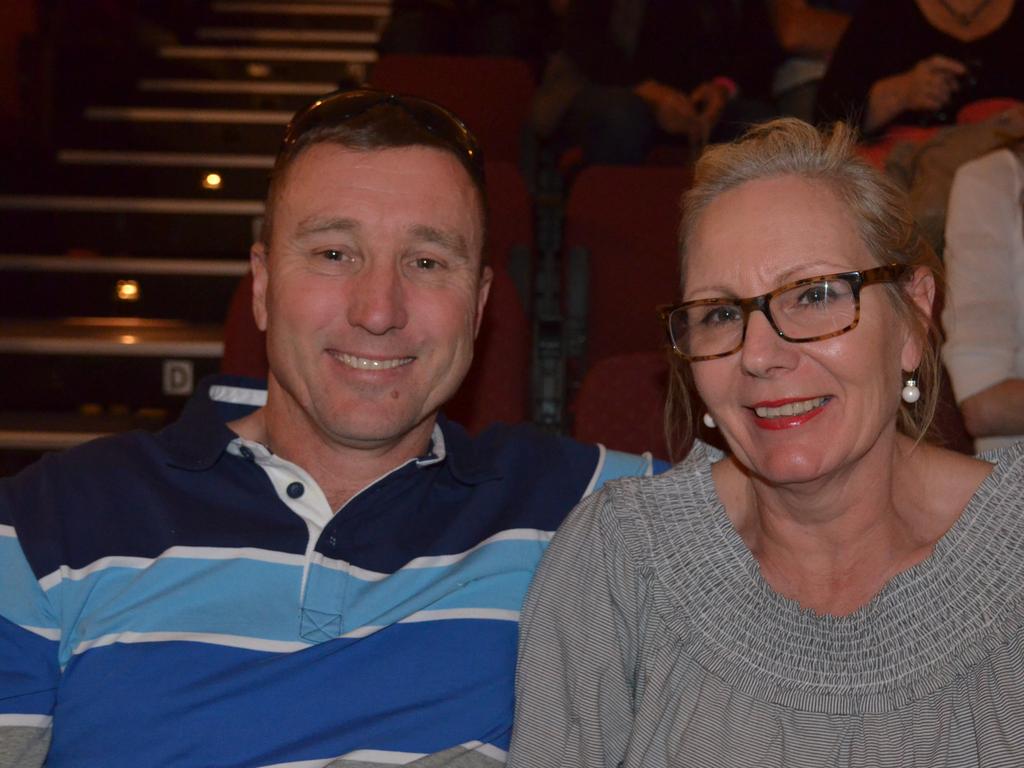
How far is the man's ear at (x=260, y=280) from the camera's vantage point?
173 cm

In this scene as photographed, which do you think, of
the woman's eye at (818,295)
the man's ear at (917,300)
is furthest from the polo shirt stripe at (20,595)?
the man's ear at (917,300)

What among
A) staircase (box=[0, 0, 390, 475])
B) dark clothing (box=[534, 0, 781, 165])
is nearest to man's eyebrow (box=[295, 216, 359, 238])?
staircase (box=[0, 0, 390, 475])

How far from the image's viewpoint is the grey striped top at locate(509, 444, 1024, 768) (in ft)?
4.25

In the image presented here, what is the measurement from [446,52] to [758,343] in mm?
3560

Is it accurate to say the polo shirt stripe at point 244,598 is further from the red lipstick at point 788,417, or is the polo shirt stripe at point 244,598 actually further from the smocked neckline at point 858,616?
the red lipstick at point 788,417

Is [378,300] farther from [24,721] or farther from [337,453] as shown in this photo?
[24,721]

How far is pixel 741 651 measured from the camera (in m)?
1.38

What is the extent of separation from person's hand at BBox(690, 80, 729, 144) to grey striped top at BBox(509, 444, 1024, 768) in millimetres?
2238

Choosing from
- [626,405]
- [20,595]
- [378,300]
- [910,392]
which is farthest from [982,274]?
[20,595]

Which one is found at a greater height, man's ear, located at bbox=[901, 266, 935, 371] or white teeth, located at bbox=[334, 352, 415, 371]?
man's ear, located at bbox=[901, 266, 935, 371]

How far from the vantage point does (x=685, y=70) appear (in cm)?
369

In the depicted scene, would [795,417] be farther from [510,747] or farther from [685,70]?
[685,70]

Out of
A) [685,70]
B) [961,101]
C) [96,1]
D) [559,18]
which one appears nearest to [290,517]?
[961,101]

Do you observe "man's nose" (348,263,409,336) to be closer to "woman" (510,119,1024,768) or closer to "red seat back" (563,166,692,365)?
"woman" (510,119,1024,768)
